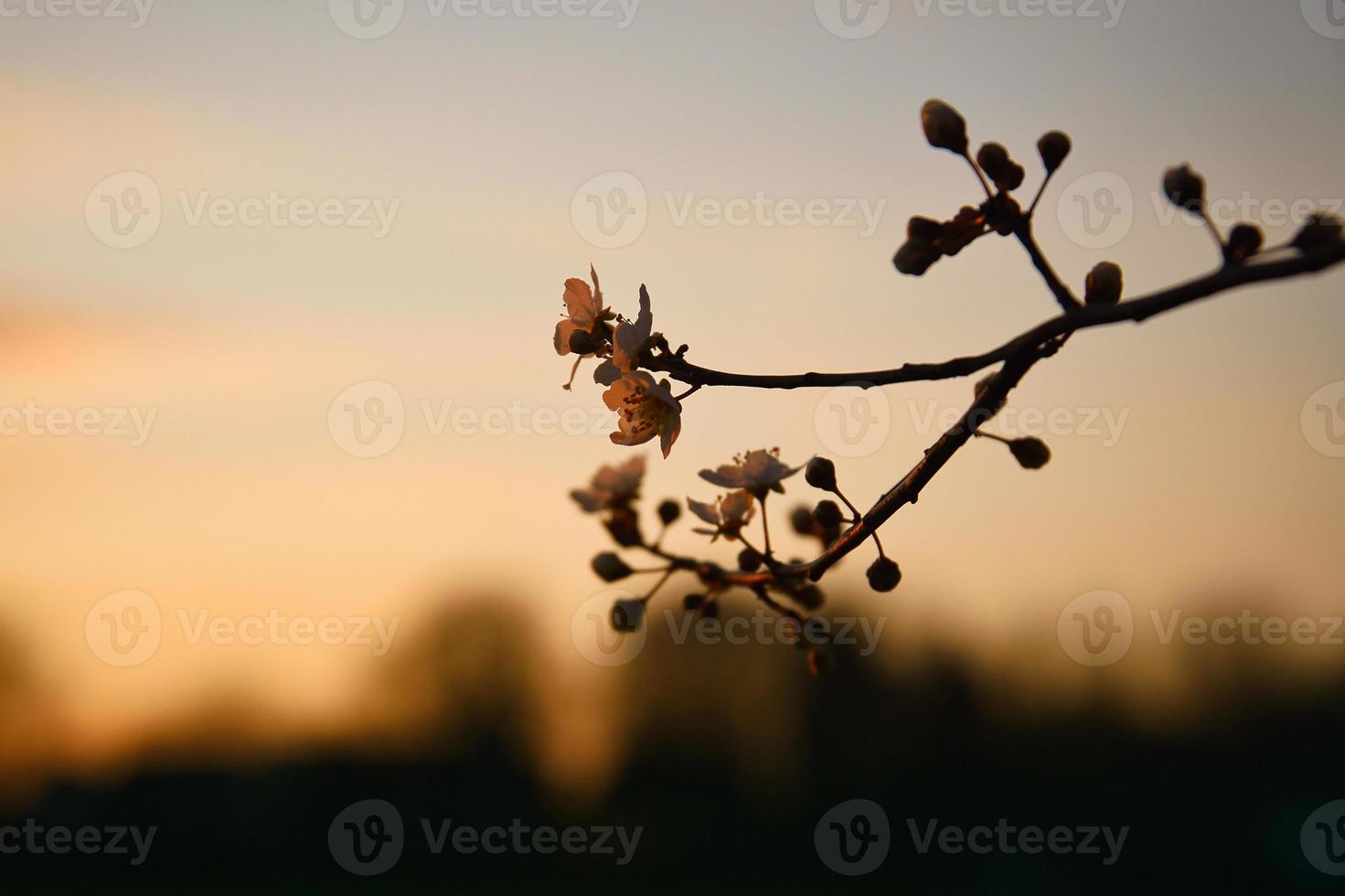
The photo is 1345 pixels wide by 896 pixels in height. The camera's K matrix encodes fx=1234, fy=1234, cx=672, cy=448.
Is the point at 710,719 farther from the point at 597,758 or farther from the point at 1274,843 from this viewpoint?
the point at 1274,843

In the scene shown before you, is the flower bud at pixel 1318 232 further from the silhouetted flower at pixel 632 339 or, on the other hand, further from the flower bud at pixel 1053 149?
the silhouetted flower at pixel 632 339

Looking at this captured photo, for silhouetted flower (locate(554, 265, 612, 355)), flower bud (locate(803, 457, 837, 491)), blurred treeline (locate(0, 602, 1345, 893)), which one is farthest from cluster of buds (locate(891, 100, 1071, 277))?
blurred treeline (locate(0, 602, 1345, 893))

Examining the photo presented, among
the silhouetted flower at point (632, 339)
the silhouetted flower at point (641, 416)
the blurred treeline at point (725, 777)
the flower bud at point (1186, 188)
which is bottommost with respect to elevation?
the blurred treeline at point (725, 777)

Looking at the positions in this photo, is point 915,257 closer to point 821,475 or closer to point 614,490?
point 821,475

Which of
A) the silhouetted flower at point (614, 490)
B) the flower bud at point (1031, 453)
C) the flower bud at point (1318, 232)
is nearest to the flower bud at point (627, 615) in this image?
the silhouetted flower at point (614, 490)

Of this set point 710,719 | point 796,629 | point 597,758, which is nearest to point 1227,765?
point 710,719
